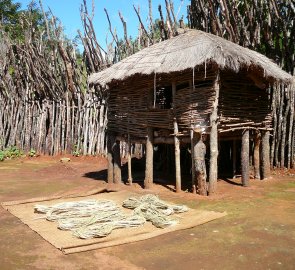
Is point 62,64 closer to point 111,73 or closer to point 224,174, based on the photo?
point 111,73

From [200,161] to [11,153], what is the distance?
30.6 ft

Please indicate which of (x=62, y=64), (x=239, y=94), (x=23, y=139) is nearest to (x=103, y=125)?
(x=62, y=64)

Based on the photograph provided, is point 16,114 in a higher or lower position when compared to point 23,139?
higher

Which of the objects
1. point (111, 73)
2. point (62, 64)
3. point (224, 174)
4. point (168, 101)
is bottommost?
point (224, 174)

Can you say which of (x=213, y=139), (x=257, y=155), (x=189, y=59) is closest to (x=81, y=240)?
(x=213, y=139)

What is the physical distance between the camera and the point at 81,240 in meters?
4.47

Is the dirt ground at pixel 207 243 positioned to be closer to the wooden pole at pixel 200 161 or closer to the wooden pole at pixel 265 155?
the wooden pole at pixel 200 161

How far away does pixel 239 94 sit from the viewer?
7816mm

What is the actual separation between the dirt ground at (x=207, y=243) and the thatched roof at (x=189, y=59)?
7.87ft

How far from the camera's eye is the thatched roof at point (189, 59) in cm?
670

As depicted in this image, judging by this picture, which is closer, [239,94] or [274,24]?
[239,94]

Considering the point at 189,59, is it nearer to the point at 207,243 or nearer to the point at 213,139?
the point at 213,139

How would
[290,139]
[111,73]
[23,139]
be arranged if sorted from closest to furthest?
[111,73] < [290,139] < [23,139]

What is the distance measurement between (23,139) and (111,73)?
7565mm
